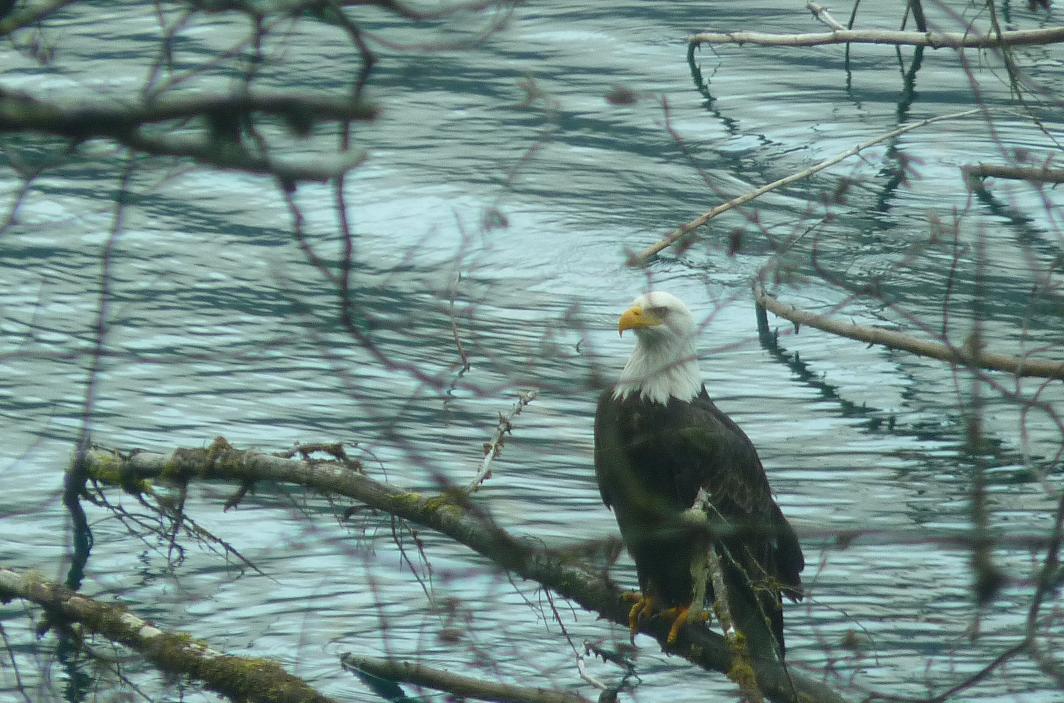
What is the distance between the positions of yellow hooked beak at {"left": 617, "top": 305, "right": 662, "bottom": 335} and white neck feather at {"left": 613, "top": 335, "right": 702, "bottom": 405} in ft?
0.25

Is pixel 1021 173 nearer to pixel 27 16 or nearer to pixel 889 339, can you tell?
pixel 889 339

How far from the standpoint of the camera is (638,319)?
4477mm

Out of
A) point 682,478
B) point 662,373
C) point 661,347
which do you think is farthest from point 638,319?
point 682,478

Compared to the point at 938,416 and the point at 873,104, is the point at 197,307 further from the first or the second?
the point at 873,104

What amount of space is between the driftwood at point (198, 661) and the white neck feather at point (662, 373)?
132 centimetres

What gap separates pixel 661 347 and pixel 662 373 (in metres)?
0.32

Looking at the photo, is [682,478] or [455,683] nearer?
[455,683]

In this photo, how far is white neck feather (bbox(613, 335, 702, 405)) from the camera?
4344 mm

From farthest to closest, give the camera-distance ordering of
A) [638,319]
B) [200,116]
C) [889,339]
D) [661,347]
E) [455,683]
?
1. [889,339]
2. [661,347]
3. [638,319]
4. [455,683]
5. [200,116]

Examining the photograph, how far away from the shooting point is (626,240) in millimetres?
8742

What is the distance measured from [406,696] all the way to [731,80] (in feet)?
26.7

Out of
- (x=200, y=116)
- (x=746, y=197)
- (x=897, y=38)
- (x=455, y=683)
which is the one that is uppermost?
(x=200, y=116)

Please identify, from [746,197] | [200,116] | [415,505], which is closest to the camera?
[200,116]

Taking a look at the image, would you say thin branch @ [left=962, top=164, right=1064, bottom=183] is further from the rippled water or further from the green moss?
the green moss
